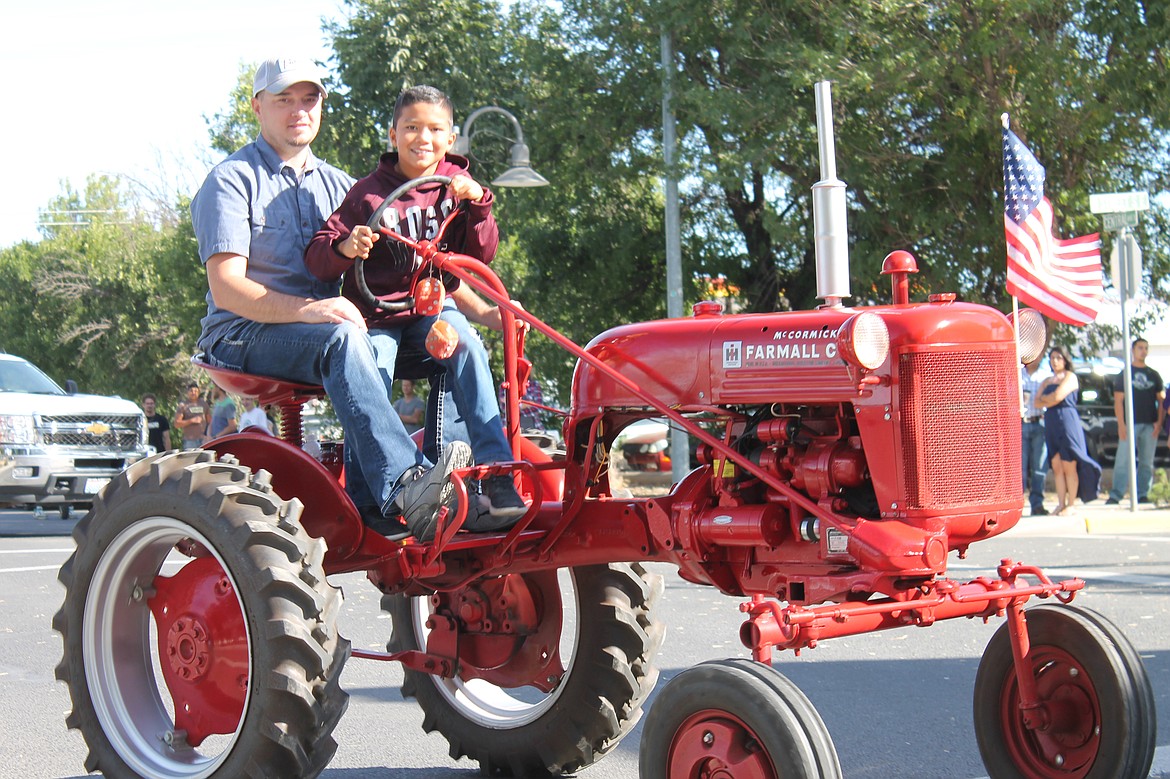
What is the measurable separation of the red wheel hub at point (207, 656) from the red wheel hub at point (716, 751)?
142 centimetres

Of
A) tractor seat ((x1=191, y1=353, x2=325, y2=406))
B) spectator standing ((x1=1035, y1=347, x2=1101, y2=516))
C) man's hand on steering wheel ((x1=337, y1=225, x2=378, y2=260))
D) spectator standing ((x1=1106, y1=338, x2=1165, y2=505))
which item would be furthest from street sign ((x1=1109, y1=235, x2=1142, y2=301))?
man's hand on steering wheel ((x1=337, y1=225, x2=378, y2=260))

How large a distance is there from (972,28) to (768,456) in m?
13.1

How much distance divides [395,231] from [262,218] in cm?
51

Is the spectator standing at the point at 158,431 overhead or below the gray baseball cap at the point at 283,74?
below

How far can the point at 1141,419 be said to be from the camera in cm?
1566

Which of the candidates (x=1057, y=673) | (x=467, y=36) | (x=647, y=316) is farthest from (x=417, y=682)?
(x=467, y=36)

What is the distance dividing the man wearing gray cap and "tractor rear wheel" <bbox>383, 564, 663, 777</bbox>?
0.67m

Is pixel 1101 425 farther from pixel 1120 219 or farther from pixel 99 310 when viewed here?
pixel 99 310

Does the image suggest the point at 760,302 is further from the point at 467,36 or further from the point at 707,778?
the point at 707,778

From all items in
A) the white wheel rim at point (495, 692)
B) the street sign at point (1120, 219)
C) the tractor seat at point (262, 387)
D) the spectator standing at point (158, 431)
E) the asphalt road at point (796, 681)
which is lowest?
the asphalt road at point (796, 681)

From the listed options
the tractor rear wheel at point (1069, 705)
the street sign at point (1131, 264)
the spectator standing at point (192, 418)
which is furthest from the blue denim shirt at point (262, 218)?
the spectator standing at point (192, 418)

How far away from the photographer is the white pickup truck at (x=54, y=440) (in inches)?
626

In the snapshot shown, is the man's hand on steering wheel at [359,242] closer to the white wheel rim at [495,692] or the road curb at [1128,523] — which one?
the white wheel rim at [495,692]

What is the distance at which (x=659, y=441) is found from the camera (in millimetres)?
25047
